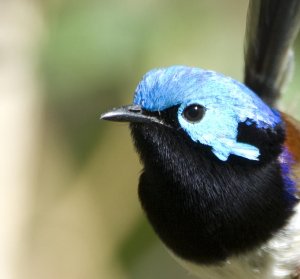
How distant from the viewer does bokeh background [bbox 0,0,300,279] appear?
3043 mm

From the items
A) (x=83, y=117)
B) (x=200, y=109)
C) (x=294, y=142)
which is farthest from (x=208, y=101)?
(x=83, y=117)

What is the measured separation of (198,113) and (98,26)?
3.35 feet

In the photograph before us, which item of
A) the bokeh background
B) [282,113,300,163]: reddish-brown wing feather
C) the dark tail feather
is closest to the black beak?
[282,113,300,163]: reddish-brown wing feather

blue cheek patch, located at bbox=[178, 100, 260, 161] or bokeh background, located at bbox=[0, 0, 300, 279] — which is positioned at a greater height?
blue cheek patch, located at bbox=[178, 100, 260, 161]

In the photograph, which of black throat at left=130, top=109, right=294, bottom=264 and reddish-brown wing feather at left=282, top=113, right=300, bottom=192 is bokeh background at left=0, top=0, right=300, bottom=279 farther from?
black throat at left=130, top=109, right=294, bottom=264

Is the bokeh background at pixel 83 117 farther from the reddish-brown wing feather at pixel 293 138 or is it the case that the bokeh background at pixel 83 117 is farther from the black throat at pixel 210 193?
the black throat at pixel 210 193

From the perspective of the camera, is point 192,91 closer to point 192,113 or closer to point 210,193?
point 192,113

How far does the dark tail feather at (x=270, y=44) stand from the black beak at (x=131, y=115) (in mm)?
552

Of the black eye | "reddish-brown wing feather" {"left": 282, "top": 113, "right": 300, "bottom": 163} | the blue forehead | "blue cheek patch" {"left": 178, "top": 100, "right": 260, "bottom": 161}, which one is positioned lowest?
"reddish-brown wing feather" {"left": 282, "top": 113, "right": 300, "bottom": 163}

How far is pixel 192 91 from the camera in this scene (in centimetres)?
212

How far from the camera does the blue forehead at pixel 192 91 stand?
2.12 metres

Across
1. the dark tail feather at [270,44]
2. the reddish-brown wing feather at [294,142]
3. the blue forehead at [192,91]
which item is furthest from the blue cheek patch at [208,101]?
the dark tail feather at [270,44]

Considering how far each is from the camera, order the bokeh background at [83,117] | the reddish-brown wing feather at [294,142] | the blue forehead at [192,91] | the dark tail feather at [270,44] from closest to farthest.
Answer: the blue forehead at [192,91] → the reddish-brown wing feather at [294,142] → the dark tail feather at [270,44] → the bokeh background at [83,117]

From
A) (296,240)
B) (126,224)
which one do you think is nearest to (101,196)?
(126,224)
